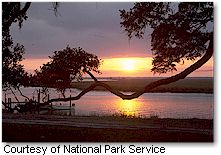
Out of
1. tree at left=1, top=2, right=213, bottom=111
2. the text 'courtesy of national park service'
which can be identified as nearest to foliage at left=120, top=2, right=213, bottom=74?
tree at left=1, top=2, right=213, bottom=111

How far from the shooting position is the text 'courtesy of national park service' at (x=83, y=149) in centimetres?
527

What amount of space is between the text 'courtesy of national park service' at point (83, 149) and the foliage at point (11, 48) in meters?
2.34

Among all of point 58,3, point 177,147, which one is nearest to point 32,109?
point 58,3

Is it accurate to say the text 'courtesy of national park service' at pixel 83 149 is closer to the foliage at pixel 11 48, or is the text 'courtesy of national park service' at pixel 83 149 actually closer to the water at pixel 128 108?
the foliage at pixel 11 48

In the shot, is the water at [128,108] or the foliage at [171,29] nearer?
the foliage at [171,29]

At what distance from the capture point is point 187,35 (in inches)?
285

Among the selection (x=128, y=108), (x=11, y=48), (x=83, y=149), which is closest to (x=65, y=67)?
(x=11, y=48)

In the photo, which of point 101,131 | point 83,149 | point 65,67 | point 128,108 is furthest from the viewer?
point 128,108

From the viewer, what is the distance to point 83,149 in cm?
542

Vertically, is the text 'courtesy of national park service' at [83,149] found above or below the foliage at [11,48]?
below

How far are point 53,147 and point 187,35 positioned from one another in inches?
126

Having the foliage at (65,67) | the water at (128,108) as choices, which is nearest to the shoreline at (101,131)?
the foliage at (65,67)

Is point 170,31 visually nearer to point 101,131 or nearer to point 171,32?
point 171,32

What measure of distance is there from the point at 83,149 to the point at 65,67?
11.6 feet
